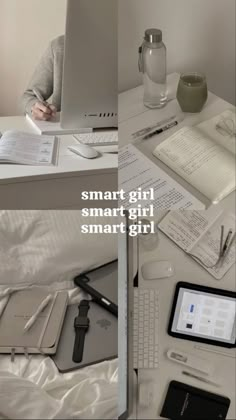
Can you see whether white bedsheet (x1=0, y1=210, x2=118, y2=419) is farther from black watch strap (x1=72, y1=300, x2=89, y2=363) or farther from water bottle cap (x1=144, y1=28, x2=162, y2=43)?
water bottle cap (x1=144, y1=28, x2=162, y2=43)

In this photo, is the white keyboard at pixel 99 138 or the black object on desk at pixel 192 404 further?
the white keyboard at pixel 99 138

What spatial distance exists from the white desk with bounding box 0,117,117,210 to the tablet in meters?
0.17

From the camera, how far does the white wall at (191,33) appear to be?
628 mm

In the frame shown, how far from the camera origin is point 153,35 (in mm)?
642

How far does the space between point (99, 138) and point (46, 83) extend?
0.36 feet

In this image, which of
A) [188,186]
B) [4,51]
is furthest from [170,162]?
[4,51]

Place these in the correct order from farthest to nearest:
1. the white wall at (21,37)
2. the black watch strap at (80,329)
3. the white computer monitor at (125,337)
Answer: the black watch strap at (80,329)
the white wall at (21,37)
the white computer monitor at (125,337)

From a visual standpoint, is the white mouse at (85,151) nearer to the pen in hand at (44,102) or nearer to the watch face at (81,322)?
the pen in hand at (44,102)

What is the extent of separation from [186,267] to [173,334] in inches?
3.8

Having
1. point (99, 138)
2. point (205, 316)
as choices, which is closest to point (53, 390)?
point (205, 316)

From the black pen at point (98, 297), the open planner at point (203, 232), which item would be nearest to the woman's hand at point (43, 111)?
the open planner at point (203, 232)

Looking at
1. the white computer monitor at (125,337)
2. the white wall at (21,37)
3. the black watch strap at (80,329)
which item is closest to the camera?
the white computer monitor at (125,337)

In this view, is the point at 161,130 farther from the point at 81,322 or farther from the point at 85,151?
the point at 81,322

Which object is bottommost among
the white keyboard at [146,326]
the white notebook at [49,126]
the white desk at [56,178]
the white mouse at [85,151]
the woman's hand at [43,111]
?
the white keyboard at [146,326]
